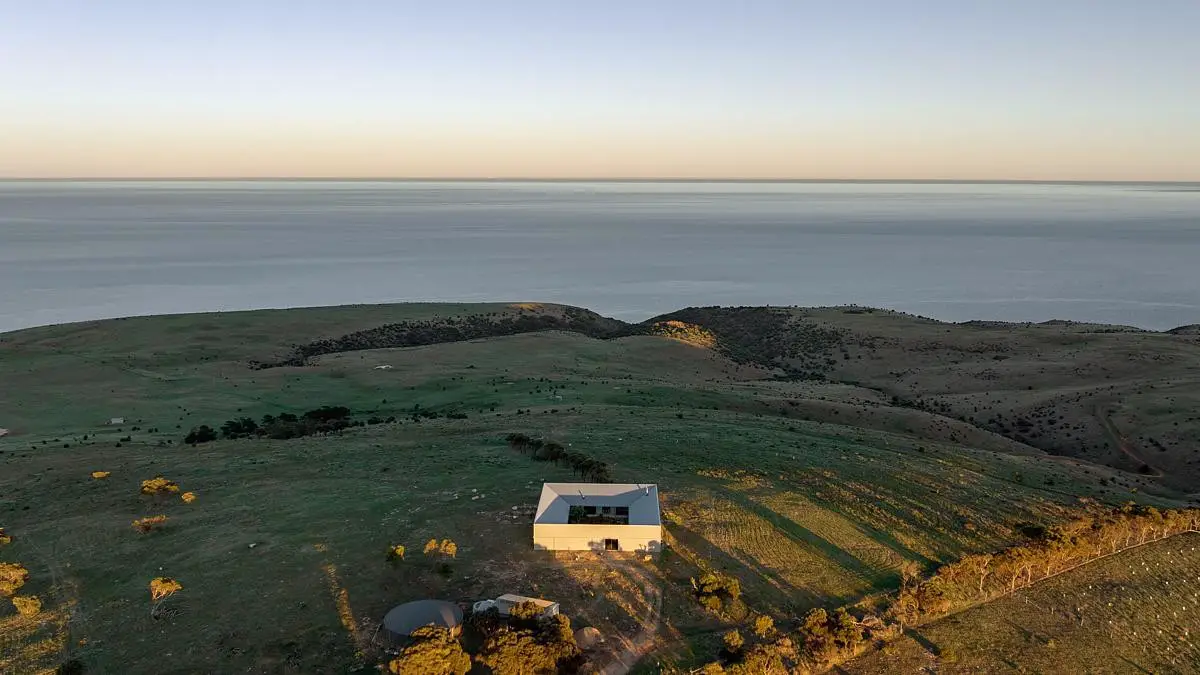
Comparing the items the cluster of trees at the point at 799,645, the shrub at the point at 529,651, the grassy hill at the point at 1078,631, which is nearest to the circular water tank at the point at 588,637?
the shrub at the point at 529,651

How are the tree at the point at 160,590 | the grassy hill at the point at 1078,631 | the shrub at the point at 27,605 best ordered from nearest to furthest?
the grassy hill at the point at 1078,631, the shrub at the point at 27,605, the tree at the point at 160,590

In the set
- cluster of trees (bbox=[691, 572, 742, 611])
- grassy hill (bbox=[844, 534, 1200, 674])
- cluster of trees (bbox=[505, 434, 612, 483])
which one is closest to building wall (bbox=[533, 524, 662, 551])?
cluster of trees (bbox=[691, 572, 742, 611])

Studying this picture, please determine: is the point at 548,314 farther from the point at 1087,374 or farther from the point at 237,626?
the point at 237,626

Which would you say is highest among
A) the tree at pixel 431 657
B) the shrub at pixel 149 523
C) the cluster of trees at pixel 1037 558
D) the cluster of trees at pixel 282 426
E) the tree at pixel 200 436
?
the tree at pixel 431 657

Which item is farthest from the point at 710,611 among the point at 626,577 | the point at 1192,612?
the point at 1192,612

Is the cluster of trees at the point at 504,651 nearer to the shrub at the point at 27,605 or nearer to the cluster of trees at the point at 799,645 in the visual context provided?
the cluster of trees at the point at 799,645

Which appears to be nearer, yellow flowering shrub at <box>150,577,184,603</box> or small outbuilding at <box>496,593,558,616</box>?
small outbuilding at <box>496,593,558,616</box>

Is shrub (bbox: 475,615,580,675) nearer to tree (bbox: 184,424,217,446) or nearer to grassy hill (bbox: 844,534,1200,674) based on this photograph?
grassy hill (bbox: 844,534,1200,674)
